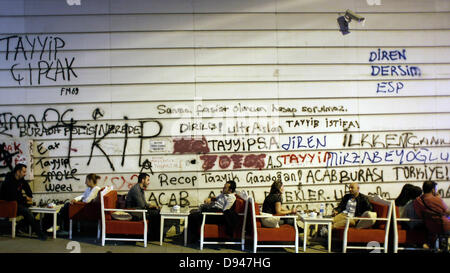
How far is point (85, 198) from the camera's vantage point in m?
7.84

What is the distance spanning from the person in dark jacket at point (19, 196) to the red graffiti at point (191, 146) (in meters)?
3.17

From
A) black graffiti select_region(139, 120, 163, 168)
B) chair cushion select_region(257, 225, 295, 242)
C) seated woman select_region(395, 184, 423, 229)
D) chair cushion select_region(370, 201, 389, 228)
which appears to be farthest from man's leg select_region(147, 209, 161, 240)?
seated woman select_region(395, 184, 423, 229)

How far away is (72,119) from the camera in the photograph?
8.96 m

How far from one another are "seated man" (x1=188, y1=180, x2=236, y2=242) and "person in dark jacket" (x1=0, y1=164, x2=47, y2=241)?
9.56 feet

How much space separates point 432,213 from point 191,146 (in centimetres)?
503

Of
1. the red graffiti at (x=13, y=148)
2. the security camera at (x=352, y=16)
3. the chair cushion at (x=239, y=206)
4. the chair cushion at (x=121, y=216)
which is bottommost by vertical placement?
the chair cushion at (x=121, y=216)

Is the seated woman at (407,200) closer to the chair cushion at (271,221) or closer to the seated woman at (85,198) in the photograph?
the chair cushion at (271,221)

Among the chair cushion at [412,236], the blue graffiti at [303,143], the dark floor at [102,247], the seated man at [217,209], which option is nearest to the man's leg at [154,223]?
the dark floor at [102,247]

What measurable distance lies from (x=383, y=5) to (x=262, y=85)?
3.47 m

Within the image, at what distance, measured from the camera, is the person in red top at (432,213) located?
6902mm

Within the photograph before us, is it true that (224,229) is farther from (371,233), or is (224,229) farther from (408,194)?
(408,194)

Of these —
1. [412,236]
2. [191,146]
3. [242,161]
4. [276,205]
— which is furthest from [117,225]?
[412,236]
